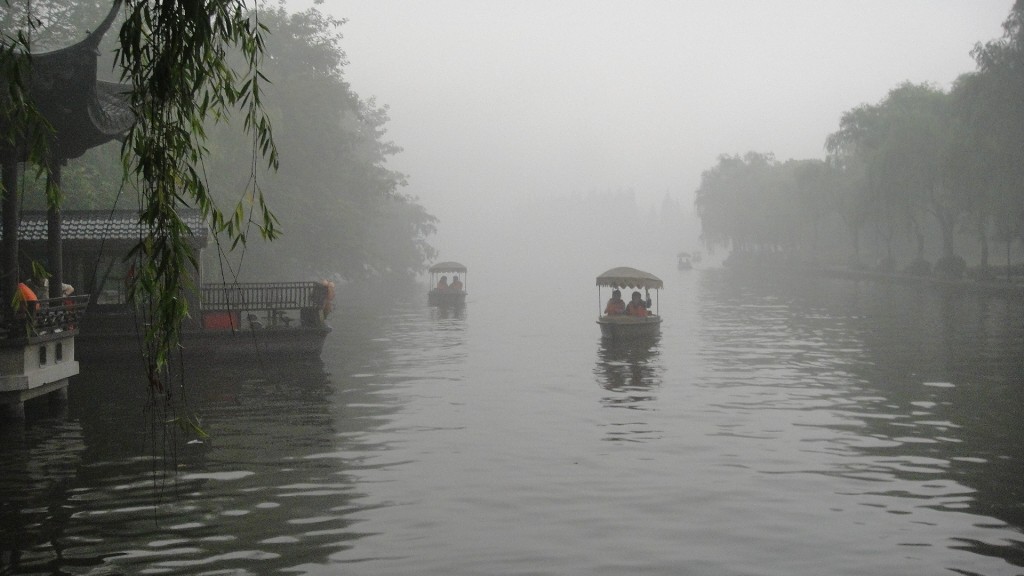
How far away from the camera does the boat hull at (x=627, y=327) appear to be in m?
28.0

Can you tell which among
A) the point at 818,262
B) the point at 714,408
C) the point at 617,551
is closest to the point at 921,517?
the point at 617,551

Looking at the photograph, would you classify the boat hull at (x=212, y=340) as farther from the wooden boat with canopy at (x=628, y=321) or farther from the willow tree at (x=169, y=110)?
the willow tree at (x=169, y=110)

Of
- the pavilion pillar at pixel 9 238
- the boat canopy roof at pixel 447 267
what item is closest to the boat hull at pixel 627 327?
the pavilion pillar at pixel 9 238

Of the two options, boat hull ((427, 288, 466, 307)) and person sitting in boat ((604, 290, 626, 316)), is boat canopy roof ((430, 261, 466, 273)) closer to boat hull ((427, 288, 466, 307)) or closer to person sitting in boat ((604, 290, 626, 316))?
boat hull ((427, 288, 466, 307))

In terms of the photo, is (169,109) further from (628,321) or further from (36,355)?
(628,321)

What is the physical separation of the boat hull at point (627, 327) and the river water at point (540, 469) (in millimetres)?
2661

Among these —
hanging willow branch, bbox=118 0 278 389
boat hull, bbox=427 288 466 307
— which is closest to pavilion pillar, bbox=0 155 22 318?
hanging willow branch, bbox=118 0 278 389

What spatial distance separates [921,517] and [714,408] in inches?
287

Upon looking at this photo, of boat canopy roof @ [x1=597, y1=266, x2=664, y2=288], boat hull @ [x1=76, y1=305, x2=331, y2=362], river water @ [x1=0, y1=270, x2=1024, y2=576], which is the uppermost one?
boat canopy roof @ [x1=597, y1=266, x2=664, y2=288]

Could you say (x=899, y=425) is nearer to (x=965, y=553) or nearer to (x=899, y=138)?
(x=965, y=553)

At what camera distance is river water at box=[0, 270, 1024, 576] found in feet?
29.6

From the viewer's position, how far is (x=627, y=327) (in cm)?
2805

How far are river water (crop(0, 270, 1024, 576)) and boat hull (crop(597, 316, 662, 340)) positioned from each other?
266 cm

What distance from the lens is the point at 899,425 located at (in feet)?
51.1
